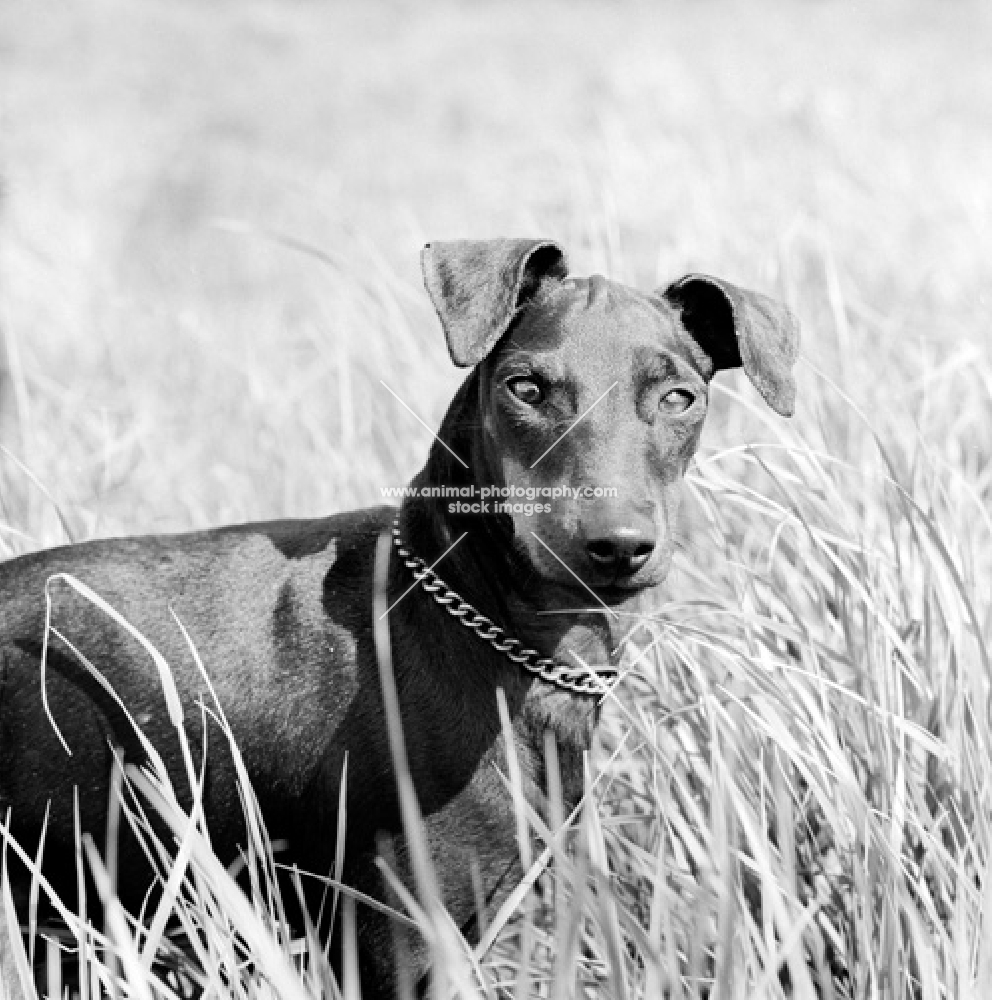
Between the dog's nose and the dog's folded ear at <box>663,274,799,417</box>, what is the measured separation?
1.69ft

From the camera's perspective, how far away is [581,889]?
6.59ft

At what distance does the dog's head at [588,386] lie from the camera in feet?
8.11

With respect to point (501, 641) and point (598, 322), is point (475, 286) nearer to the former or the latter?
point (598, 322)

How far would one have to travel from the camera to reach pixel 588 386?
Result: 2662 mm

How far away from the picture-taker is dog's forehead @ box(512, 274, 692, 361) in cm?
272

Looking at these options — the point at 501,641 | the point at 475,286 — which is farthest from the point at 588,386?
the point at 501,641

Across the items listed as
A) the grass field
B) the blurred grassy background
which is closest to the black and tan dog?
the grass field

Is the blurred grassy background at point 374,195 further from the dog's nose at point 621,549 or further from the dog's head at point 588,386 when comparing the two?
the dog's nose at point 621,549

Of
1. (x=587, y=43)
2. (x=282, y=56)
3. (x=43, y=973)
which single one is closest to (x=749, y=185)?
(x=43, y=973)

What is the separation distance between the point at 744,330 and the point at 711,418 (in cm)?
199

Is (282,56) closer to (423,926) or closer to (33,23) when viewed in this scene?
(33,23)

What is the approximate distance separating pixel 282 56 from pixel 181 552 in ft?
47.7

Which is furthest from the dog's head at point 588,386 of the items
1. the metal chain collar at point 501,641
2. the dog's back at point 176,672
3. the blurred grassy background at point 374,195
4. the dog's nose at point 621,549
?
the blurred grassy background at point 374,195

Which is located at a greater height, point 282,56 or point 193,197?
point 282,56
